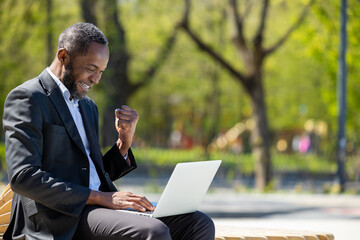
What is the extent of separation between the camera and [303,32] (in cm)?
2250

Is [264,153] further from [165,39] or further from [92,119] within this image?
[92,119]

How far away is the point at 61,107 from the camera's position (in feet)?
12.7

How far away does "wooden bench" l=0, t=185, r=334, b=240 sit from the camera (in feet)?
15.3

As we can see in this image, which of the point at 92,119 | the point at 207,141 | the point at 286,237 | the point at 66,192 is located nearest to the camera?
the point at 66,192

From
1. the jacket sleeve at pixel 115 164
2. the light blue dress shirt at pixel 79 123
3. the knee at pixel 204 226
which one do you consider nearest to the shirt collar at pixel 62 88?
the light blue dress shirt at pixel 79 123

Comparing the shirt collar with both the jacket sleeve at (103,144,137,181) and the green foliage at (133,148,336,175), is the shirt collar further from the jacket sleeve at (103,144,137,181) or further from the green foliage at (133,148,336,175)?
the green foliage at (133,148,336,175)

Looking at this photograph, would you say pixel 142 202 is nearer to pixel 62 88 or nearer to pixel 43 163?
pixel 43 163

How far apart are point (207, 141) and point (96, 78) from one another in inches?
1260

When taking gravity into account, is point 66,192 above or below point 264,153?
above

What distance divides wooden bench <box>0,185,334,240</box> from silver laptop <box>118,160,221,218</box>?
637mm

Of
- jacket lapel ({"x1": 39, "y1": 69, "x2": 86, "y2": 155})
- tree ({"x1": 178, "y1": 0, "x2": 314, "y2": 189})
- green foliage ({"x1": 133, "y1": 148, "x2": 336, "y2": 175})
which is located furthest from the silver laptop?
green foliage ({"x1": 133, "y1": 148, "x2": 336, "y2": 175})

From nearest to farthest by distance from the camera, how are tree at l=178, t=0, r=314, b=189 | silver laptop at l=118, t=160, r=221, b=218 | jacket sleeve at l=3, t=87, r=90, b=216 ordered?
jacket sleeve at l=3, t=87, r=90, b=216, silver laptop at l=118, t=160, r=221, b=218, tree at l=178, t=0, r=314, b=189

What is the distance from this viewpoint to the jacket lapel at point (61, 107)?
3.84 meters

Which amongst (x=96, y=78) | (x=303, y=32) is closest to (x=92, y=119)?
(x=96, y=78)
